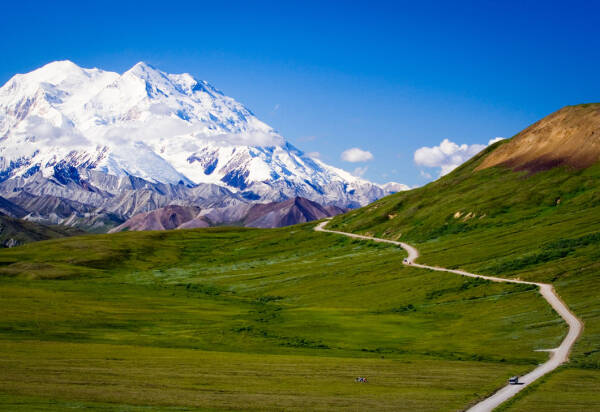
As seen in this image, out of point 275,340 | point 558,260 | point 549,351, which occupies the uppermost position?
point 558,260

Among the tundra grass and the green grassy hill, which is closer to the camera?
the tundra grass

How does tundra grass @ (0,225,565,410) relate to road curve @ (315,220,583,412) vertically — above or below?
above

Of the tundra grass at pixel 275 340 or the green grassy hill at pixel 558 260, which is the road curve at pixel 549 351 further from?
the tundra grass at pixel 275 340

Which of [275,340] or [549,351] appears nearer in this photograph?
[549,351]

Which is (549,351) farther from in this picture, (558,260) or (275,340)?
(558,260)

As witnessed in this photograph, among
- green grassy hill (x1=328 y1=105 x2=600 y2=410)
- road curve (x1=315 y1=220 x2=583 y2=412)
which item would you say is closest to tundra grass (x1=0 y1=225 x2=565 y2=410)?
road curve (x1=315 y1=220 x2=583 y2=412)

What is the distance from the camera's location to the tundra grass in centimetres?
5250

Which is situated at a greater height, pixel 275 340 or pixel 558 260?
pixel 558 260

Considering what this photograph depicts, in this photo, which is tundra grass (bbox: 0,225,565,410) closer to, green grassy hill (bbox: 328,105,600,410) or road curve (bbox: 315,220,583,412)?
road curve (bbox: 315,220,583,412)

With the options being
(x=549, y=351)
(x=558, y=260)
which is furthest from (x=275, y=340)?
(x=558, y=260)

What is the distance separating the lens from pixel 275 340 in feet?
318

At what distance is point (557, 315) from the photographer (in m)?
98.2

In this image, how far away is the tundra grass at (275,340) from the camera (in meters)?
52.5

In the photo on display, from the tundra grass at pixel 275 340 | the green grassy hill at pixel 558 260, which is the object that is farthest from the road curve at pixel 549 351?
the tundra grass at pixel 275 340
